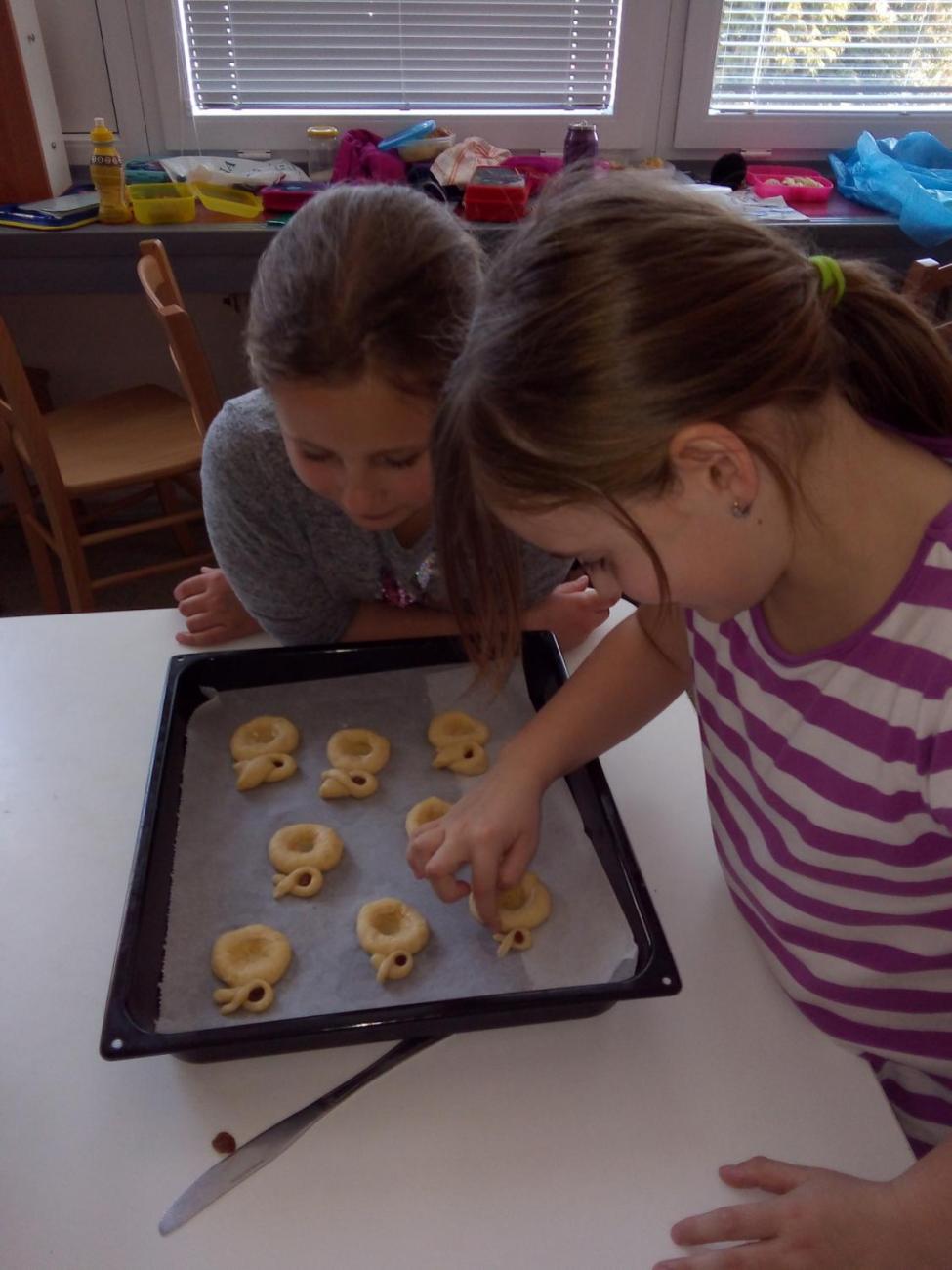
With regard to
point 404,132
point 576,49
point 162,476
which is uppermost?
point 576,49

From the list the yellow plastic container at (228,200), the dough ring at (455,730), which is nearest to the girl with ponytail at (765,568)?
the dough ring at (455,730)

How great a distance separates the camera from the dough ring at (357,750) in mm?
924

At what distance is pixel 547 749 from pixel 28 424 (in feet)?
4.61

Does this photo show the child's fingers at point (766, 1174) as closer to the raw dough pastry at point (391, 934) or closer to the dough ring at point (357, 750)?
the raw dough pastry at point (391, 934)

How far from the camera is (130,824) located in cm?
82

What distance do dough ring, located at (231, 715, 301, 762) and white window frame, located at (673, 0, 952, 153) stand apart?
213 cm

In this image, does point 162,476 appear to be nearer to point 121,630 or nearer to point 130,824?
point 121,630

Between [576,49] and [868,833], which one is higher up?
[576,49]

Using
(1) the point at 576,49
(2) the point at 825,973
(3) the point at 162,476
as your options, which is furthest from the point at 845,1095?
(1) the point at 576,49

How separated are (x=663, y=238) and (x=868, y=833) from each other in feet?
1.43

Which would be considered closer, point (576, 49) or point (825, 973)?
point (825, 973)

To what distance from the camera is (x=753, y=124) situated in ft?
8.04

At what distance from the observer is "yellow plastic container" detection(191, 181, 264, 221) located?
2086 mm

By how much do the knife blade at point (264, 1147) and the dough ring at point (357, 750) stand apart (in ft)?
1.02
